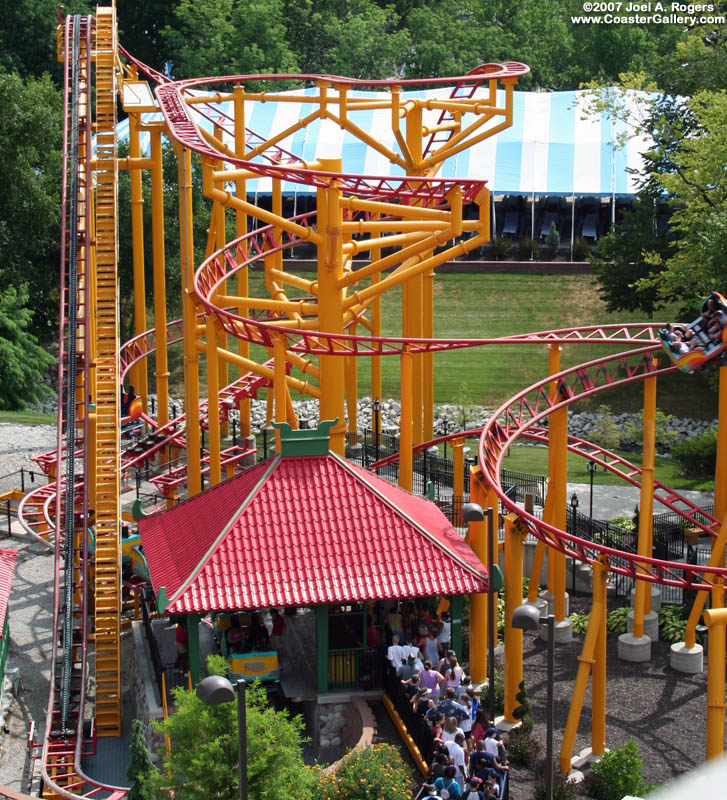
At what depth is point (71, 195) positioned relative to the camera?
90.1 ft

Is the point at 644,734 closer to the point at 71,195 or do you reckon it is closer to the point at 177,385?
the point at 71,195

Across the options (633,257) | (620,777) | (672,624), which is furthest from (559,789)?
(633,257)

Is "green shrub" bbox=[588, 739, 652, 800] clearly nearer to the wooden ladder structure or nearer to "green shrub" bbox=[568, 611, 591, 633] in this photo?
"green shrub" bbox=[568, 611, 591, 633]

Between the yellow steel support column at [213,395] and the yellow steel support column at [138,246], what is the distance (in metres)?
8.61

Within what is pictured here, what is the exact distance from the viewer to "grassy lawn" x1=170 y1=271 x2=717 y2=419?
40719mm

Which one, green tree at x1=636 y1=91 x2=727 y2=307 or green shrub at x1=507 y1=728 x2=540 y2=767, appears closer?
green shrub at x1=507 y1=728 x2=540 y2=767

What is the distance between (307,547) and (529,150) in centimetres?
3379

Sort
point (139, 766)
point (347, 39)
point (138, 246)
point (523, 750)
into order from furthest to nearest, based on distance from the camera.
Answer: point (347, 39) → point (138, 246) → point (523, 750) → point (139, 766)

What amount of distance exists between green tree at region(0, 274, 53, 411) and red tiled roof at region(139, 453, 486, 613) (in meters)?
17.5

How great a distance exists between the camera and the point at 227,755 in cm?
1537

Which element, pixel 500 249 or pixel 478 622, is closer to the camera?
pixel 478 622

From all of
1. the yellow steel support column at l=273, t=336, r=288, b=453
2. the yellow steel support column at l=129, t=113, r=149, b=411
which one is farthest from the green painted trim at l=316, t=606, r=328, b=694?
the yellow steel support column at l=129, t=113, r=149, b=411

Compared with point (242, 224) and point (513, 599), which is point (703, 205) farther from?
point (513, 599)

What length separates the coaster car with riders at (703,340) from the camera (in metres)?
19.1
